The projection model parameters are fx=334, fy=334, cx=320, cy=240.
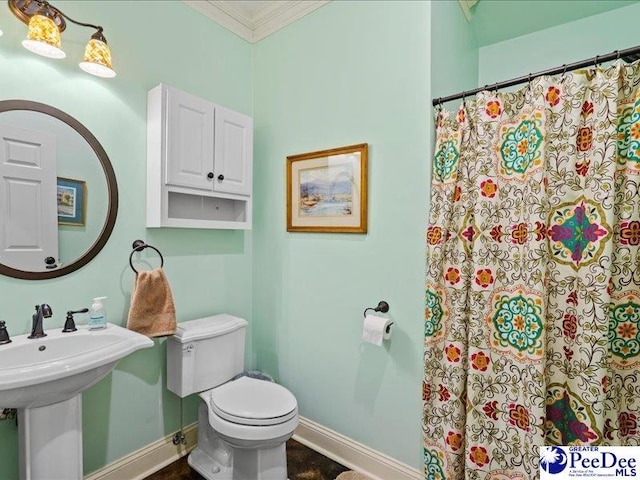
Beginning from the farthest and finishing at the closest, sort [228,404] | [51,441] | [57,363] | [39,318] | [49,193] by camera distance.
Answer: [228,404] → [49,193] → [39,318] → [51,441] → [57,363]

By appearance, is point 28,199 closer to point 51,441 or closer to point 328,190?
point 51,441

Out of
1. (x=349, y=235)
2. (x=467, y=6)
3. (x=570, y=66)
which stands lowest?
(x=349, y=235)

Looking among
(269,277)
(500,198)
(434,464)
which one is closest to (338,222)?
(269,277)

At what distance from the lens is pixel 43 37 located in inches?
52.5

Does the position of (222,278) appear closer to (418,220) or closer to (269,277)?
(269,277)

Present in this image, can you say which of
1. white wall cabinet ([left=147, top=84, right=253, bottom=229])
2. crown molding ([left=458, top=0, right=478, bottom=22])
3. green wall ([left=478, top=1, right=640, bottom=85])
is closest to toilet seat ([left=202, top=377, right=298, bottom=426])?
white wall cabinet ([left=147, top=84, right=253, bottom=229])

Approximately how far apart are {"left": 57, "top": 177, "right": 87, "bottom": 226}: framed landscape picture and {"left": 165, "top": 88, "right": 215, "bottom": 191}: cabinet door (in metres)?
0.39

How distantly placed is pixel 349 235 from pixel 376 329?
21.9 inches

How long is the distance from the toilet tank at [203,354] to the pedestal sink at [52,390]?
1.26ft

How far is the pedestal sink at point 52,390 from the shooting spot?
1128mm

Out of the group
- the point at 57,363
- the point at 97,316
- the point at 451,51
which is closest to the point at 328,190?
the point at 451,51

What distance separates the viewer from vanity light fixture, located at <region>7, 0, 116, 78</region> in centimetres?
133

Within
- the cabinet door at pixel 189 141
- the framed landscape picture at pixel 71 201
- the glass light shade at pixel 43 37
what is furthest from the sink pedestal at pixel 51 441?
the glass light shade at pixel 43 37

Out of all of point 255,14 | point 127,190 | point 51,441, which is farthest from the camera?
point 255,14
